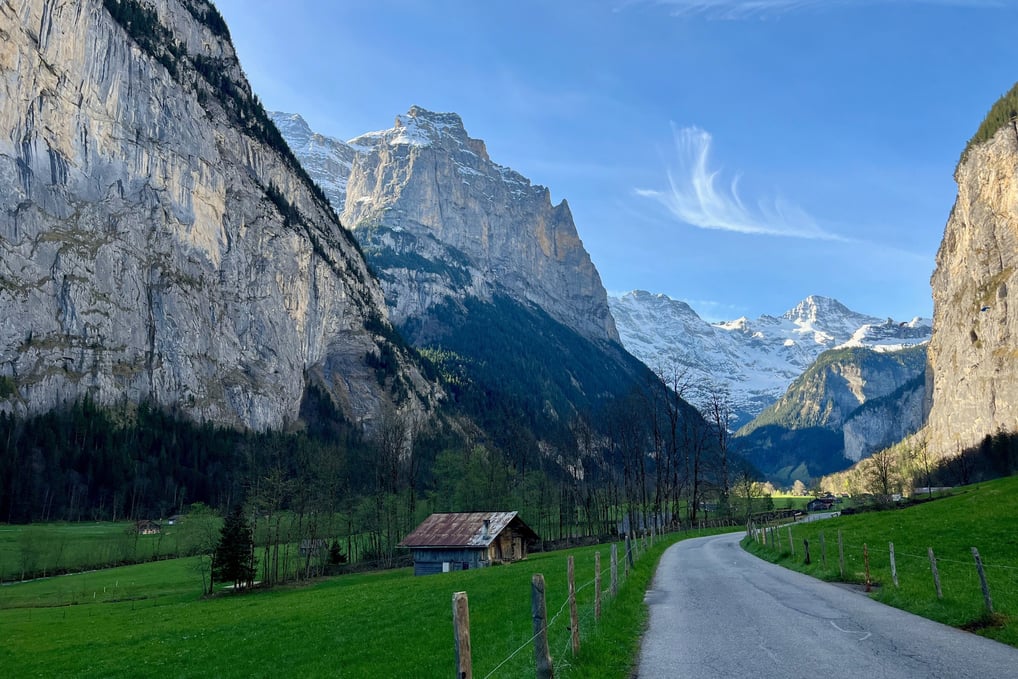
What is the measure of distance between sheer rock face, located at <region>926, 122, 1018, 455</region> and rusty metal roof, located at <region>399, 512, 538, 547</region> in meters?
135

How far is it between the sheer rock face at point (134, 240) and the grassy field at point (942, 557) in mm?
140123

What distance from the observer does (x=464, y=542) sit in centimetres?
6606

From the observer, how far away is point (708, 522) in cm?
A: 8706

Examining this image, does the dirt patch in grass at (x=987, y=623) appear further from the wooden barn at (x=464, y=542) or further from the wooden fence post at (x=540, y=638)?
the wooden barn at (x=464, y=542)

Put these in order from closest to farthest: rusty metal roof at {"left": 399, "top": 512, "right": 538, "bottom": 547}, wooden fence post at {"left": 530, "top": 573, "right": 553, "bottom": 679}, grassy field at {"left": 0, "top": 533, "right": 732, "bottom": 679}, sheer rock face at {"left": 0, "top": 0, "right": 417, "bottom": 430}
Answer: wooden fence post at {"left": 530, "top": 573, "right": 553, "bottom": 679}, grassy field at {"left": 0, "top": 533, "right": 732, "bottom": 679}, rusty metal roof at {"left": 399, "top": 512, "right": 538, "bottom": 547}, sheer rock face at {"left": 0, "top": 0, "right": 417, "bottom": 430}

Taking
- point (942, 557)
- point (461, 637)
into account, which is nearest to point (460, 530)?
point (942, 557)

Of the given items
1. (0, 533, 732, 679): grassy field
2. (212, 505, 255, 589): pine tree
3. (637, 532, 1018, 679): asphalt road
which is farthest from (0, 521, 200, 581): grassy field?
(637, 532, 1018, 679): asphalt road

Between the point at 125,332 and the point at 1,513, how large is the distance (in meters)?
46.0

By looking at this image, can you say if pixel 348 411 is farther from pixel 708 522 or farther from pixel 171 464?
pixel 708 522

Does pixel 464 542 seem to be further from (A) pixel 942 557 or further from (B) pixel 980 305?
(B) pixel 980 305

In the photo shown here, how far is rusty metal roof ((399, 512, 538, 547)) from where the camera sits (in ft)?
218

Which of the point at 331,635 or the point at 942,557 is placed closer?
the point at 331,635

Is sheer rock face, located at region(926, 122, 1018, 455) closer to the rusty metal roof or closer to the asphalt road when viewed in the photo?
the rusty metal roof

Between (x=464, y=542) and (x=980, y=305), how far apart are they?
159 m
